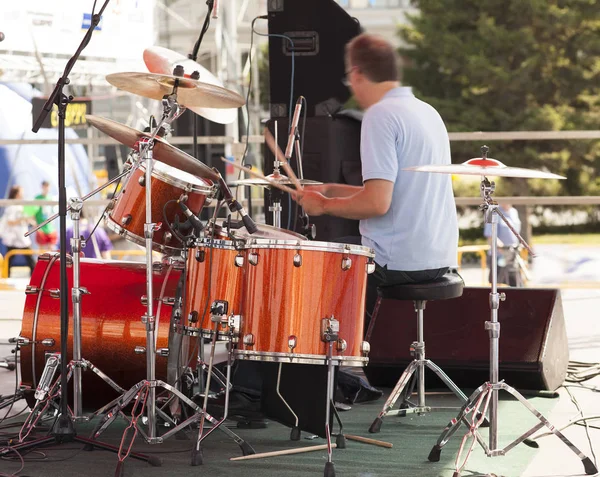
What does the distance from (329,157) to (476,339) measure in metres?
1.43

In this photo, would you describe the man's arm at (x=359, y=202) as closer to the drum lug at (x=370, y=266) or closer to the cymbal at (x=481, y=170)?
the drum lug at (x=370, y=266)

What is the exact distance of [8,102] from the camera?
1221 cm

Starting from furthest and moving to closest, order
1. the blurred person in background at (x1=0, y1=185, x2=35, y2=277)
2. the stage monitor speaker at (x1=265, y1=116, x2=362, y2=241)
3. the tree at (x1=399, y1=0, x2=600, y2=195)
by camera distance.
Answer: the tree at (x1=399, y1=0, x2=600, y2=195) → the blurred person in background at (x1=0, y1=185, x2=35, y2=277) → the stage monitor speaker at (x1=265, y1=116, x2=362, y2=241)

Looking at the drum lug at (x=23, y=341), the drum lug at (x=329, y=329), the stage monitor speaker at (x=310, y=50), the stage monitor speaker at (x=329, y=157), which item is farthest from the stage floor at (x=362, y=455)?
the stage monitor speaker at (x=310, y=50)

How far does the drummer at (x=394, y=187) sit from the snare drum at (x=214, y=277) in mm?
329

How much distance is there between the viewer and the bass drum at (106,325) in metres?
4.06

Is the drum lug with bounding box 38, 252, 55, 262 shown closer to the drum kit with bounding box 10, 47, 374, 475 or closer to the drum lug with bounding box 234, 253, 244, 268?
the drum kit with bounding box 10, 47, 374, 475

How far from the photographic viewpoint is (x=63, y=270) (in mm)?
3680

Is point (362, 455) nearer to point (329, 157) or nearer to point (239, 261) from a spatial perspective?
point (239, 261)

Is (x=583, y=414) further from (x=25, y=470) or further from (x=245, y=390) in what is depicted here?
(x=25, y=470)

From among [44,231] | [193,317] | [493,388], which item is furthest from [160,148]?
[44,231]

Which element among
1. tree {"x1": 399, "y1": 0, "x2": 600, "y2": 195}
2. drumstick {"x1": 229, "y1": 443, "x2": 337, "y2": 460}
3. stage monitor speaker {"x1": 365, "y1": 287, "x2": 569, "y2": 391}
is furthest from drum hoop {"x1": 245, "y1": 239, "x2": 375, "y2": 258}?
tree {"x1": 399, "y1": 0, "x2": 600, "y2": 195}

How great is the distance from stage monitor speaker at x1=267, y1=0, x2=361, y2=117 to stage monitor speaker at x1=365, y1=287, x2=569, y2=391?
A: 1438mm

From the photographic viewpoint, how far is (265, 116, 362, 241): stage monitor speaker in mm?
5598
